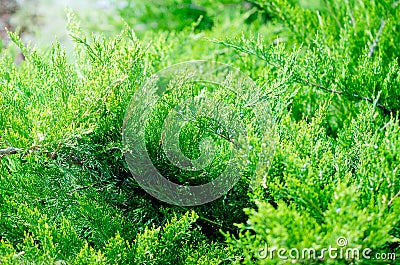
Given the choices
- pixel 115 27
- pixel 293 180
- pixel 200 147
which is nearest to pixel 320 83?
pixel 200 147

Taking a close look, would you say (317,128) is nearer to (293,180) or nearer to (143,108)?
(293,180)
